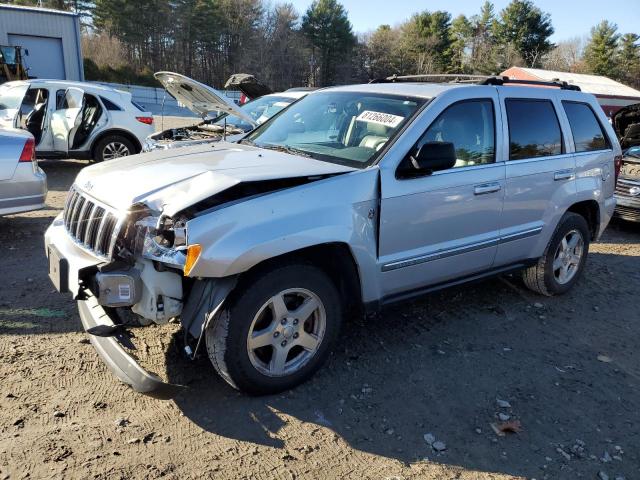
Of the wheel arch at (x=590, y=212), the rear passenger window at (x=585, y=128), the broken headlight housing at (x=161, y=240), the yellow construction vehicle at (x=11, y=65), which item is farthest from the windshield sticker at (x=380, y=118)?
the yellow construction vehicle at (x=11, y=65)

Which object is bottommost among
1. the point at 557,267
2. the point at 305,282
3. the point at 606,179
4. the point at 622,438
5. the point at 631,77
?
→ the point at 622,438

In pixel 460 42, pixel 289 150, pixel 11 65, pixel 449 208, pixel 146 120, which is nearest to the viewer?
pixel 449 208

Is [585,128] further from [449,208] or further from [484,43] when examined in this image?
[484,43]

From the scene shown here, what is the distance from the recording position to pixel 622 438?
120 inches

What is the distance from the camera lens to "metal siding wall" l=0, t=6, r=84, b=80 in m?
25.0

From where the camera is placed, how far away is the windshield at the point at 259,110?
8758 mm

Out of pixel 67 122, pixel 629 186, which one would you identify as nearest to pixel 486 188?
pixel 629 186

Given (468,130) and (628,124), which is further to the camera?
(628,124)

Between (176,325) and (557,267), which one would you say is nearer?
(176,325)

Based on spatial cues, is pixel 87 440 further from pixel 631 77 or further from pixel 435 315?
pixel 631 77

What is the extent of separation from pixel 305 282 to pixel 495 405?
143 cm

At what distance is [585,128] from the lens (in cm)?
498

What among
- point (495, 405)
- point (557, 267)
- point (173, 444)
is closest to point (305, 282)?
point (173, 444)

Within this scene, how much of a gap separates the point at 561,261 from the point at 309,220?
3151 millimetres
